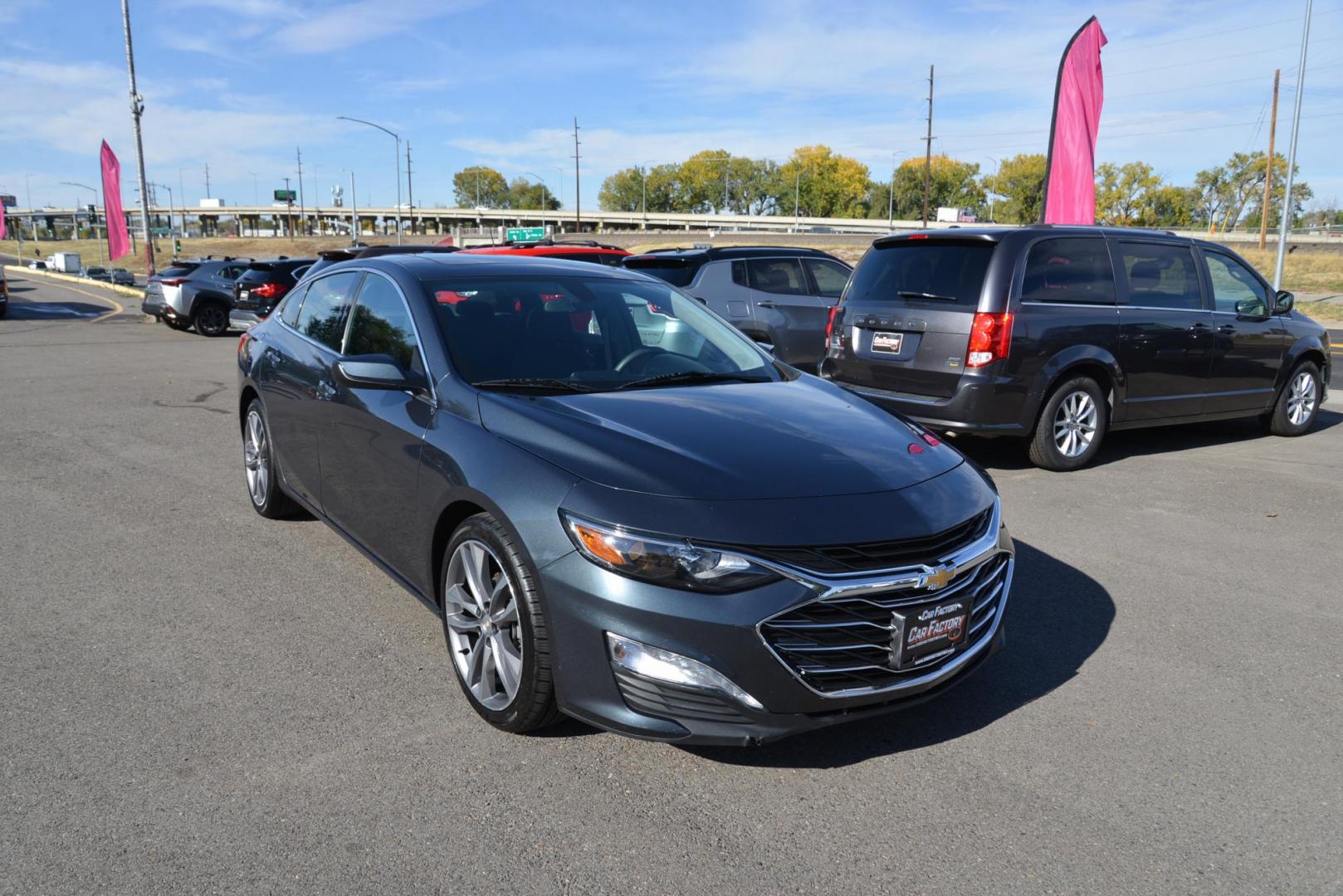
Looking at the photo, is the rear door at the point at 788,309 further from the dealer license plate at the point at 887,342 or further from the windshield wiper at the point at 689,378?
the windshield wiper at the point at 689,378

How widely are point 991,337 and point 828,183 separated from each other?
14131cm

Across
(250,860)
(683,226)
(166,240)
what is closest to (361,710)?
(250,860)

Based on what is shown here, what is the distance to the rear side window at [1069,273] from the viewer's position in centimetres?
718

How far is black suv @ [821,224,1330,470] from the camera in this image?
23.2ft

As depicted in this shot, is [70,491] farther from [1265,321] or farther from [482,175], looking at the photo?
[482,175]

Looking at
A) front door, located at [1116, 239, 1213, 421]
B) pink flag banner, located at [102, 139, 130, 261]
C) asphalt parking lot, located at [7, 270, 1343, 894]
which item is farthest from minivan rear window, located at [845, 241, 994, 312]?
pink flag banner, located at [102, 139, 130, 261]

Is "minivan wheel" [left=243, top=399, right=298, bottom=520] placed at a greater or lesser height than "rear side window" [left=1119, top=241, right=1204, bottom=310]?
lesser

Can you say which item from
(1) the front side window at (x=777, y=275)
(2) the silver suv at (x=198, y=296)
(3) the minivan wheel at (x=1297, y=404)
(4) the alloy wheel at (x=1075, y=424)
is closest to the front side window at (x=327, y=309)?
(4) the alloy wheel at (x=1075, y=424)

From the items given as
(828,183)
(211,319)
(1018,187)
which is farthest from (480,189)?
(211,319)

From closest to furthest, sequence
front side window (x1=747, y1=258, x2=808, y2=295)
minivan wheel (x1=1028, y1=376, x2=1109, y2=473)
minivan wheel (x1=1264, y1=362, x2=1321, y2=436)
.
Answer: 1. minivan wheel (x1=1028, y1=376, x2=1109, y2=473)
2. minivan wheel (x1=1264, y1=362, x2=1321, y2=436)
3. front side window (x1=747, y1=258, x2=808, y2=295)

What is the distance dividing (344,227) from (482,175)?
2767 cm

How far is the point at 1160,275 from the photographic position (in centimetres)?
793

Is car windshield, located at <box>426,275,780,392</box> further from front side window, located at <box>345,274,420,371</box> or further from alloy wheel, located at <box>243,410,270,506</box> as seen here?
alloy wheel, located at <box>243,410,270,506</box>

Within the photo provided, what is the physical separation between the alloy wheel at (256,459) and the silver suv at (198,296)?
51.4ft
